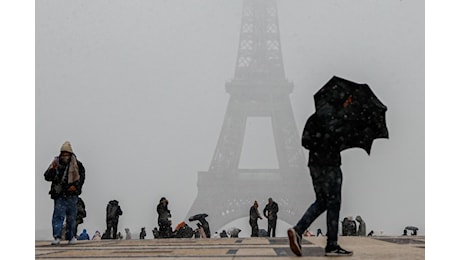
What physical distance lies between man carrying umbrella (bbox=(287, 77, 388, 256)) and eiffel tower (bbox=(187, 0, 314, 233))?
25187 mm

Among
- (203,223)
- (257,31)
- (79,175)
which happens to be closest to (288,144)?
(257,31)

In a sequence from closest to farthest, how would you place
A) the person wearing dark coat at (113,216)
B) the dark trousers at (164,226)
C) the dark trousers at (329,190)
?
the dark trousers at (329,190) < the dark trousers at (164,226) < the person wearing dark coat at (113,216)

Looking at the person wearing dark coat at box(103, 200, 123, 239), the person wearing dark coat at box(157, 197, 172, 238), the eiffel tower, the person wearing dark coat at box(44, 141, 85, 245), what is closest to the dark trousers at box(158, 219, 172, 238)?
the person wearing dark coat at box(157, 197, 172, 238)

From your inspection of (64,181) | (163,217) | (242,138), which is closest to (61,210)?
(64,181)

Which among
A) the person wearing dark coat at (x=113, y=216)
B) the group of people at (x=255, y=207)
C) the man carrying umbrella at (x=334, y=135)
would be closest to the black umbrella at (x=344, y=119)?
the man carrying umbrella at (x=334, y=135)

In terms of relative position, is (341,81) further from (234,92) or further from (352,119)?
(234,92)

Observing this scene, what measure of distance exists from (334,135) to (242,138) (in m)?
31.8

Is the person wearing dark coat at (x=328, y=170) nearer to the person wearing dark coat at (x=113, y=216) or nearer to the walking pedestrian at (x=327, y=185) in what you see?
the walking pedestrian at (x=327, y=185)

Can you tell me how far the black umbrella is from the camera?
5.40 m

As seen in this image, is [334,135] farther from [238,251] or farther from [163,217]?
[163,217]

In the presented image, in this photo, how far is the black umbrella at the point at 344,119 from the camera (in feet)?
17.7

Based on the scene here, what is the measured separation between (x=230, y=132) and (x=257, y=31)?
708 cm

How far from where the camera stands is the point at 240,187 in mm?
34562

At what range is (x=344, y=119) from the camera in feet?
17.8
